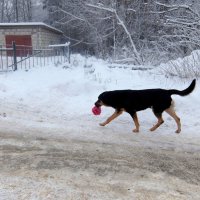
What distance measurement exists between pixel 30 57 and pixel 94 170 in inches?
401

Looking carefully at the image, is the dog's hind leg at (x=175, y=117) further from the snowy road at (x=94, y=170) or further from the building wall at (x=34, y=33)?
the building wall at (x=34, y=33)

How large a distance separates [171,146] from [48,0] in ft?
125

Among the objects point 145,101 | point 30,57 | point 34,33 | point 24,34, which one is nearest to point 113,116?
point 145,101

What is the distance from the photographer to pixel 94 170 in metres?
4.34

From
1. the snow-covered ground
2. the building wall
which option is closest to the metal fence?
the snow-covered ground

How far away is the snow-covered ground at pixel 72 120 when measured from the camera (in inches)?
152

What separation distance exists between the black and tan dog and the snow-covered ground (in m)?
0.32

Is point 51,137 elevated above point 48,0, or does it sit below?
below

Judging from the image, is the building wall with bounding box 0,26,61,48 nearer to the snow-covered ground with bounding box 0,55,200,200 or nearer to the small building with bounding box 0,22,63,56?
the small building with bounding box 0,22,63,56

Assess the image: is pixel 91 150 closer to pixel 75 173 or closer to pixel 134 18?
pixel 75 173

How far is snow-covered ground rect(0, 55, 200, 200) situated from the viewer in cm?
387

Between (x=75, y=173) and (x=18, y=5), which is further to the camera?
(x=18, y=5)

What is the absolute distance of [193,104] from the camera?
25.4ft

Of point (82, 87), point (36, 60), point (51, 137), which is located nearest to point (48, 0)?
point (36, 60)
